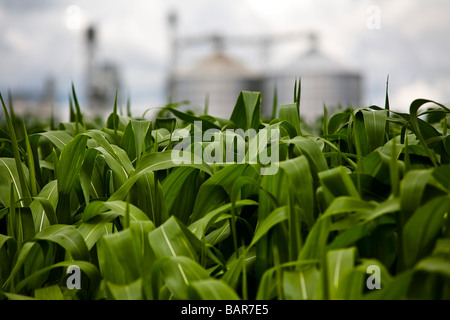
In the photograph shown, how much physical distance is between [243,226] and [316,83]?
446 inches

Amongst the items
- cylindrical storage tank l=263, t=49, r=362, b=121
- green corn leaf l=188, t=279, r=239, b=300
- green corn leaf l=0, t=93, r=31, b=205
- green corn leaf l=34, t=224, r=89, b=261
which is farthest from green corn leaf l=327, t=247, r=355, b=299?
cylindrical storage tank l=263, t=49, r=362, b=121

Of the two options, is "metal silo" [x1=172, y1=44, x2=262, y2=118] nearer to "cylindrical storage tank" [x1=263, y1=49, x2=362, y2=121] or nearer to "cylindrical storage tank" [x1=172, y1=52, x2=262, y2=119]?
"cylindrical storage tank" [x1=172, y1=52, x2=262, y2=119]

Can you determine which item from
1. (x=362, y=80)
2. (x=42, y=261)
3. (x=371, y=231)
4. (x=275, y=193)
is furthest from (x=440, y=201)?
(x=362, y=80)

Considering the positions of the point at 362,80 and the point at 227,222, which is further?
the point at 362,80

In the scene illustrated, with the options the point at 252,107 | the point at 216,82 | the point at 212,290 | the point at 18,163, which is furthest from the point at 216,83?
the point at 212,290

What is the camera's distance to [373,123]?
0.81 m

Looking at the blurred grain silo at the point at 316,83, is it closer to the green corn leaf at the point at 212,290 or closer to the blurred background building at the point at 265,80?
the blurred background building at the point at 265,80

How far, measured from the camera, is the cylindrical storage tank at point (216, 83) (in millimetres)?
11867

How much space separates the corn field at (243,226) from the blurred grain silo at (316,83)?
35.0 ft

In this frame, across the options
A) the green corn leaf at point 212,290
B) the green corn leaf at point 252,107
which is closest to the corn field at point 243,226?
the green corn leaf at point 212,290

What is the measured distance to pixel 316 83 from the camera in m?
11.6

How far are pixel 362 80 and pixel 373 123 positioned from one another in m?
12.1

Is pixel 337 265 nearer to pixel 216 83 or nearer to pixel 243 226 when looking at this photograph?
pixel 243 226
